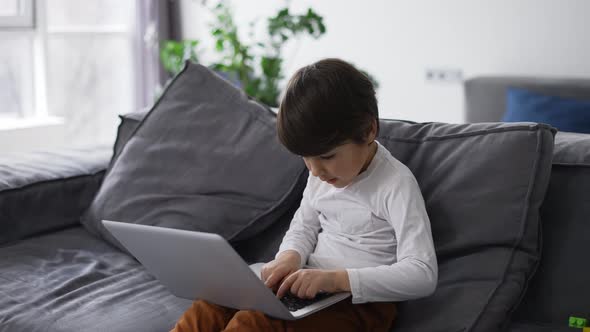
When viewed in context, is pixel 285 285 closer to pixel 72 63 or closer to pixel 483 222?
pixel 483 222

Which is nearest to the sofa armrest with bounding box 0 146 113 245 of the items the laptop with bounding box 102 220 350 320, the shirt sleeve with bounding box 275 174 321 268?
the laptop with bounding box 102 220 350 320

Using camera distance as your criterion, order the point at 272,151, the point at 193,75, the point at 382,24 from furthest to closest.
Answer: the point at 382,24
the point at 193,75
the point at 272,151

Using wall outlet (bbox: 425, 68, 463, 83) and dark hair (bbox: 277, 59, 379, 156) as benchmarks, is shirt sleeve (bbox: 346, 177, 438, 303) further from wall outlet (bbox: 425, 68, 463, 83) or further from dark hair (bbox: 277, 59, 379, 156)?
wall outlet (bbox: 425, 68, 463, 83)

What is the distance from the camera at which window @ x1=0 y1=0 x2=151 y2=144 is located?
401 centimetres

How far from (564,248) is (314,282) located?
54 centimetres

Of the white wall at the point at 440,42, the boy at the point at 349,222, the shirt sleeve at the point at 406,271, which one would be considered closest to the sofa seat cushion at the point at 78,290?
the boy at the point at 349,222

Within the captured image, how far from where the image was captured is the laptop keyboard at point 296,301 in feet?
4.37

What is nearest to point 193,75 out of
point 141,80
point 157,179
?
point 157,179

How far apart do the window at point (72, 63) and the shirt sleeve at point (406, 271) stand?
10.2 ft

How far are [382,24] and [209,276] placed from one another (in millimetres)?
2942

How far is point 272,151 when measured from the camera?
1841 millimetres

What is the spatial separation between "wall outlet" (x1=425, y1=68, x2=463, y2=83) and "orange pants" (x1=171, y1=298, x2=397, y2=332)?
→ 256 centimetres

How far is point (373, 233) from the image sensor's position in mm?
1485

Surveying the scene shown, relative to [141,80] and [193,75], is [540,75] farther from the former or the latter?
[141,80]
